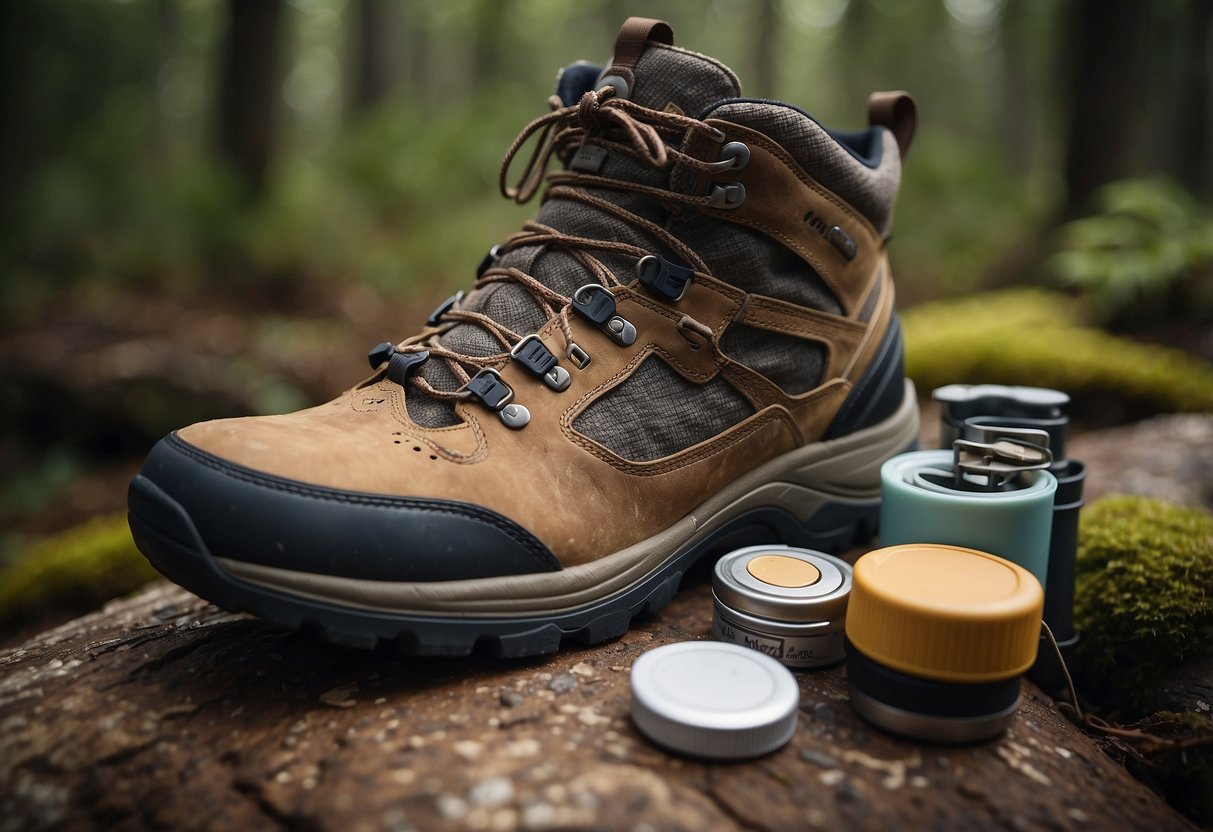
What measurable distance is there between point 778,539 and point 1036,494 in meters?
0.69

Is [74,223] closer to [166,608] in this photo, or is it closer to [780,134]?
[166,608]

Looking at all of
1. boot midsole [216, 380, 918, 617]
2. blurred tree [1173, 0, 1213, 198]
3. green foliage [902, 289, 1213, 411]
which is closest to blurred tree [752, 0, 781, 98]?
blurred tree [1173, 0, 1213, 198]

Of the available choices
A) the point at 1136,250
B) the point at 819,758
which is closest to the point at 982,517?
the point at 819,758

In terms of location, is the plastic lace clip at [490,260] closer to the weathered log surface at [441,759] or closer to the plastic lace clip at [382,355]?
the plastic lace clip at [382,355]

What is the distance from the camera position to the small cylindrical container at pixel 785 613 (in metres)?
1.55

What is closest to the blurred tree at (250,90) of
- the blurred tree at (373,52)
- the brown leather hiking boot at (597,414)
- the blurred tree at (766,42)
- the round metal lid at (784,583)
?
the blurred tree at (373,52)

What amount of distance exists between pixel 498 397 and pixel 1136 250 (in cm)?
523

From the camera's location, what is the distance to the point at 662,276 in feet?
5.67

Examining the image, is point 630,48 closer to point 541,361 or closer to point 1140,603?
point 541,361

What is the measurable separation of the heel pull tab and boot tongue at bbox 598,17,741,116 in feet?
2.12

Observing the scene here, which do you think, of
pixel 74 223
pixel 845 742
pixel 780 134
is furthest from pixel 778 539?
pixel 74 223

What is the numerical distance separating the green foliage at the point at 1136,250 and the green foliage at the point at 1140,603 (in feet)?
11.0

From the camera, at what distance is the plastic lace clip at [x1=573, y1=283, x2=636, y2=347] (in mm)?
1685

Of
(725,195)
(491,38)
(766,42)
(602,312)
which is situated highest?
(491,38)
